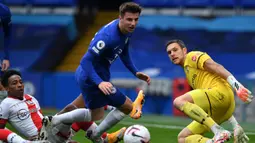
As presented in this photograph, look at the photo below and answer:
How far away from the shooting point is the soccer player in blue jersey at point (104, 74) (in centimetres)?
887

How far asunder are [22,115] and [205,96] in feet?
7.10

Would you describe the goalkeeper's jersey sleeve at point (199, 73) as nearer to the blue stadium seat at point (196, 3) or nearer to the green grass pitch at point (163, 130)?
the green grass pitch at point (163, 130)

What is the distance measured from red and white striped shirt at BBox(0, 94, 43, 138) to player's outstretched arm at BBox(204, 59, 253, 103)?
2.11 metres

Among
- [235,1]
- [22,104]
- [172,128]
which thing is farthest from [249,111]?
[22,104]

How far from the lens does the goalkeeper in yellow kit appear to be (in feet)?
28.3

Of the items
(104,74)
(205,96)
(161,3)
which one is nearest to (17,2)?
(161,3)

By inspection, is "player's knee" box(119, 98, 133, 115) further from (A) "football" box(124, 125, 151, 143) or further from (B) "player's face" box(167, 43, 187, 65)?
(B) "player's face" box(167, 43, 187, 65)

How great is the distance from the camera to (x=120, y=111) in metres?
9.14

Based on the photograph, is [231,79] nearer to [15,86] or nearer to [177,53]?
[177,53]

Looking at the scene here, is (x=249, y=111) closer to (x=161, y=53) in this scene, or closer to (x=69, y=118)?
(x=161, y=53)

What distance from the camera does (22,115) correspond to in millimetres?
9094

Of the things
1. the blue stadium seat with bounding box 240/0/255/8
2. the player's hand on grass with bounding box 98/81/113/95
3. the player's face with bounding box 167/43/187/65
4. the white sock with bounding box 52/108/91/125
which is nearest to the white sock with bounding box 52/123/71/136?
the white sock with bounding box 52/108/91/125

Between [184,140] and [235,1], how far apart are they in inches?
498

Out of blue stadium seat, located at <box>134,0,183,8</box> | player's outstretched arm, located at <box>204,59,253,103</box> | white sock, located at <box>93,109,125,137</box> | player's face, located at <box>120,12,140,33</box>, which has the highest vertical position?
player's face, located at <box>120,12,140,33</box>
